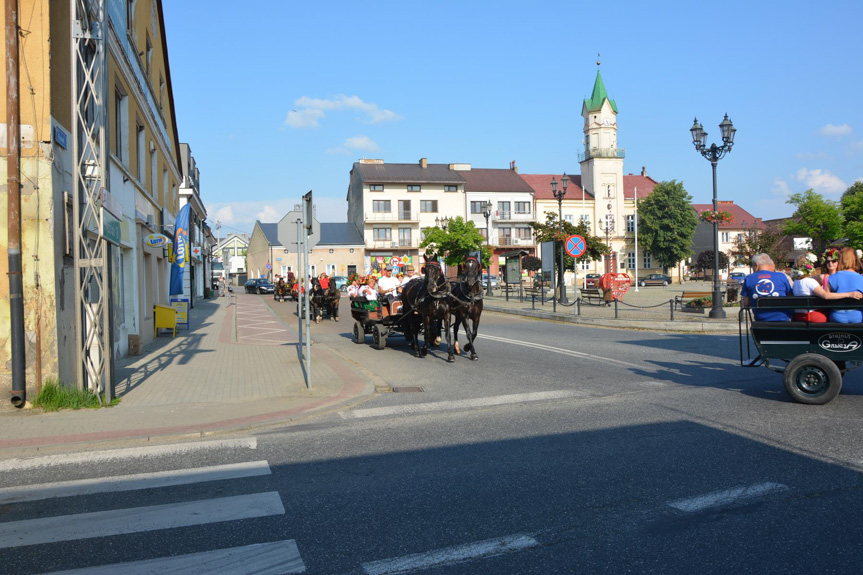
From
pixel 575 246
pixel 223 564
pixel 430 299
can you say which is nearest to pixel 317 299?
pixel 575 246

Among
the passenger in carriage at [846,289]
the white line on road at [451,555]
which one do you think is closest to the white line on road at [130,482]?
the white line on road at [451,555]

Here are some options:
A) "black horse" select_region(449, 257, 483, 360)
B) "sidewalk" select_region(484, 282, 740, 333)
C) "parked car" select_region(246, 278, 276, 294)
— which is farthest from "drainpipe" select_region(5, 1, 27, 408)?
"parked car" select_region(246, 278, 276, 294)

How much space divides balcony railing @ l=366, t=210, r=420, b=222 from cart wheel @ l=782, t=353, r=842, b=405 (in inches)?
2666

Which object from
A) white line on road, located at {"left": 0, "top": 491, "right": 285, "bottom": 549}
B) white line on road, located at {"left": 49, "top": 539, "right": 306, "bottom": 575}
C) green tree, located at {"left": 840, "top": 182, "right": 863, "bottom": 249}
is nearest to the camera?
white line on road, located at {"left": 49, "top": 539, "right": 306, "bottom": 575}

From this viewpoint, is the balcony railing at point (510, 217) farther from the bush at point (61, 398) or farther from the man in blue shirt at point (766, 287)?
the bush at point (61, 398)

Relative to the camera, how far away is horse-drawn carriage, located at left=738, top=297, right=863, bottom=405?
8148mm

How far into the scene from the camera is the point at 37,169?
8453 millimetres

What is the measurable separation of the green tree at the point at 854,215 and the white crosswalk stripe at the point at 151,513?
222 feet

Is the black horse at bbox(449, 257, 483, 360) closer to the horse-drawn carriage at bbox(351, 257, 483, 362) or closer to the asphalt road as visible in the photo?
the horse-drawn carriage at bbox(351, 257, 483, 362)

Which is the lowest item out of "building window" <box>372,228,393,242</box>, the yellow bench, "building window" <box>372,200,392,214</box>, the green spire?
the yellow bench

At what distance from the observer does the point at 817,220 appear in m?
67.9

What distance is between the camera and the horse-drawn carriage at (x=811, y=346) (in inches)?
321

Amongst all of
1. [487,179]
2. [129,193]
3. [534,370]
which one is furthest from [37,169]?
[487,179]

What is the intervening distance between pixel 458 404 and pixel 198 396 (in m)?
3.96
